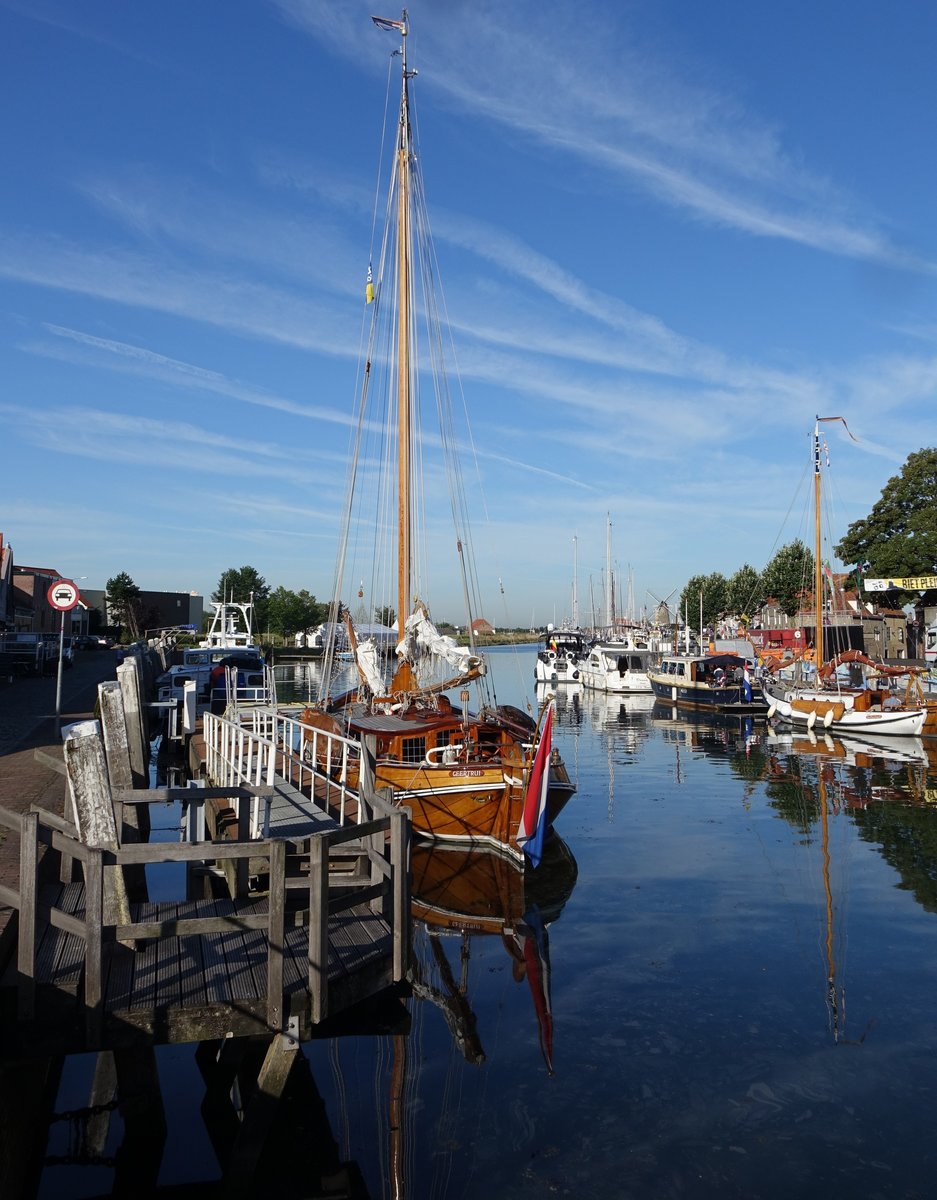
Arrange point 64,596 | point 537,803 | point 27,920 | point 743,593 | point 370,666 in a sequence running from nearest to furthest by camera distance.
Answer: point 27,920 < point 537,803 < point 64,596 < point 370,666 < point 743,593

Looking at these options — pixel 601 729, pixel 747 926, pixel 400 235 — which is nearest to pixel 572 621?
pixel 601 729

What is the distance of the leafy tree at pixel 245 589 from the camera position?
138 metres

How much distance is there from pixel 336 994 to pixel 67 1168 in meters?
2.98

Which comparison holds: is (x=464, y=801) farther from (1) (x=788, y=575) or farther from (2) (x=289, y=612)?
(2) (x=289, y=612)

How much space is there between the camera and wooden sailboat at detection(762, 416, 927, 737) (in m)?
40.3

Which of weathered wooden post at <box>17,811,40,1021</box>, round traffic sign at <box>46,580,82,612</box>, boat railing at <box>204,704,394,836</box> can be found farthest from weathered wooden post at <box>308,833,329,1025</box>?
round traffic sign at <box>46,580,82,612</box>

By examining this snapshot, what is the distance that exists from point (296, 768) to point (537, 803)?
5724mm

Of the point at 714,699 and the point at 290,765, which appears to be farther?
the point at 714,699

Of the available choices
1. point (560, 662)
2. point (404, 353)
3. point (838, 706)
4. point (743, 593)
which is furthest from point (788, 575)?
point (404, 353)

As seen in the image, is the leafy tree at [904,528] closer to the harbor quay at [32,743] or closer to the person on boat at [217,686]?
the person on boat at [217,686]

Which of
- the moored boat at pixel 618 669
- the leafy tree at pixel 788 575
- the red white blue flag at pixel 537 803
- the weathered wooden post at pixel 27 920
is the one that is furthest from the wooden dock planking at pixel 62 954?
the leafy tree at pixel 788 575

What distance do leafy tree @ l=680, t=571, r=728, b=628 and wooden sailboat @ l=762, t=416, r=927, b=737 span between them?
67.5 meters

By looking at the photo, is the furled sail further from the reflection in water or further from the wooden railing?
the reflection in water

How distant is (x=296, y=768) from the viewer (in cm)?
1997
